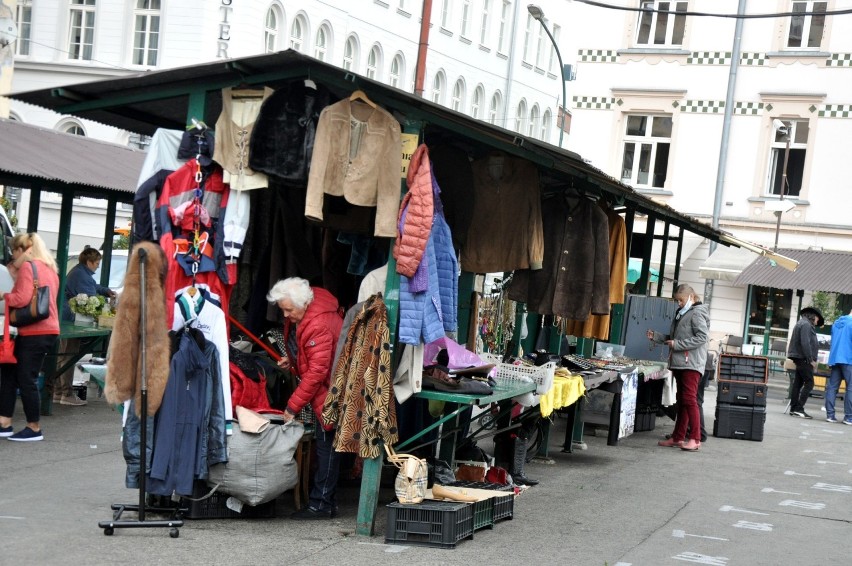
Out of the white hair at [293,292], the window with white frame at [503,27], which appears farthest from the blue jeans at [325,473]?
the window with white frame at [503,27]

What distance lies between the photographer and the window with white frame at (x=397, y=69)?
44.5 m

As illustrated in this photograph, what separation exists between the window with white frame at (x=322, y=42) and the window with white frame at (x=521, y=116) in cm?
1579

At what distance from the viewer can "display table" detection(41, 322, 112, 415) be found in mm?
13690

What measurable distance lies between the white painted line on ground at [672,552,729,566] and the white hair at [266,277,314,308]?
3.17 m

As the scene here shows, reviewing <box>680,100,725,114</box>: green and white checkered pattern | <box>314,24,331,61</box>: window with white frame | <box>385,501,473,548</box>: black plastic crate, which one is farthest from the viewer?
<box>314,24,331,61</box>: window with white frame

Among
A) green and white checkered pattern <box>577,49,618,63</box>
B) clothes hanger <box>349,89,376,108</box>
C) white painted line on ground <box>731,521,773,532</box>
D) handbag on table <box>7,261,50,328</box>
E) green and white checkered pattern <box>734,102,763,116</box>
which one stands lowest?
white painted line on ground <box>731,521,773,532</box>

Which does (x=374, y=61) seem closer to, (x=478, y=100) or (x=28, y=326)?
(x=478, y=100)

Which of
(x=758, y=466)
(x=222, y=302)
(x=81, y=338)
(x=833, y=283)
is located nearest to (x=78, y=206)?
(x=833, y=283)

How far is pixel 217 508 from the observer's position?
882cm

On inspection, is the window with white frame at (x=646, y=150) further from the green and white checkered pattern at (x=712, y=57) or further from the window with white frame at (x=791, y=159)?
the window with white frame at (x=791, y=159)

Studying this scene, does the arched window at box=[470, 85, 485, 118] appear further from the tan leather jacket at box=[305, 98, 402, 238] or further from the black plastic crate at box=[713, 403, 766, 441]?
the tan leather jacket at box=[305, 98, 402, 238]

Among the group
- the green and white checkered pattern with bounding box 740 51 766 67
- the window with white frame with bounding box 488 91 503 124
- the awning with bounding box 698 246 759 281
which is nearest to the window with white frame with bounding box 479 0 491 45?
the window with white frame with bounding box 488 91 503 124

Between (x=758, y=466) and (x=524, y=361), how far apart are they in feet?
12.6

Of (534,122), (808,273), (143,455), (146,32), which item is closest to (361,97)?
(143,455)
